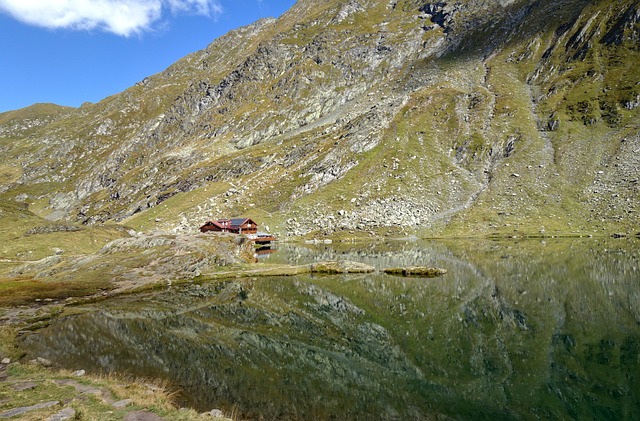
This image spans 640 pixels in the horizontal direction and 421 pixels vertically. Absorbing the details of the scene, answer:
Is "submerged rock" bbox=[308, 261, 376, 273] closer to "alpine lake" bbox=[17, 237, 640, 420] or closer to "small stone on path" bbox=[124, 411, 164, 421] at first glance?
"alpine lake" bbox=[17, 237, 640, 420]

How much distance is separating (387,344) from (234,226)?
365 ft

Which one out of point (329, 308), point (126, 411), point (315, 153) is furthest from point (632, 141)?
point (126, 411)

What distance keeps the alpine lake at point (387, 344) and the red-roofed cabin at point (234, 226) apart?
7621cm

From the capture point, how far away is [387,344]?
109ft

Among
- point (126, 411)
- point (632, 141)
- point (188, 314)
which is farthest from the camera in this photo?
point (632, 141)

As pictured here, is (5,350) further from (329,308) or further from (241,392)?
(329,308)

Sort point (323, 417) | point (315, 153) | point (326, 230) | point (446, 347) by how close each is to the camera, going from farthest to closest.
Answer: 1. point (315, 153)
2. point (326, 230)
3. point (446, 347)
4. point (323, 417)

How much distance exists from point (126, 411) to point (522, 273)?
2225 inches

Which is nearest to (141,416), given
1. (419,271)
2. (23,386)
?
(23,386)

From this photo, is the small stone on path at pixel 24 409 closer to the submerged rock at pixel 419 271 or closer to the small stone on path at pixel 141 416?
the small stone on path at pixel 141 416

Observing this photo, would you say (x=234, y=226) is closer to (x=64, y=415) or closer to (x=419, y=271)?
(x=419, y=271)

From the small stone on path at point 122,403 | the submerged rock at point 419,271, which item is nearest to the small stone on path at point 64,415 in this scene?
the small stone on path at point 122,403

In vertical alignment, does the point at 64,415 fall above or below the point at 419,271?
above

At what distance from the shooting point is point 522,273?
194 ft
